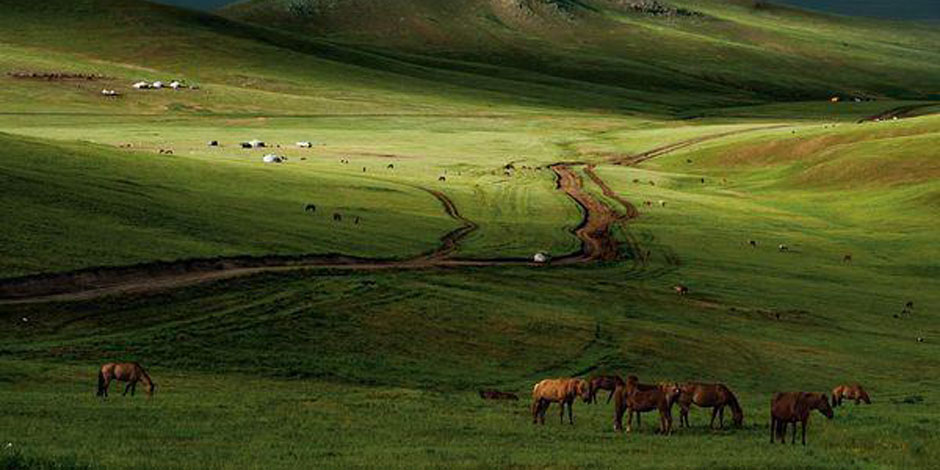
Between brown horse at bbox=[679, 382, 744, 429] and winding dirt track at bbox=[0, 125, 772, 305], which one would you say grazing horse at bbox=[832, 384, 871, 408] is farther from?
winding dirt track at bbox=[0, 125, 772, 305]

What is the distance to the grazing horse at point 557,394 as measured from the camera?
1262 inches

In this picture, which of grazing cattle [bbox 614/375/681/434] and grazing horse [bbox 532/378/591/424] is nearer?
grazing cattle [bbox 614/375/681/434]

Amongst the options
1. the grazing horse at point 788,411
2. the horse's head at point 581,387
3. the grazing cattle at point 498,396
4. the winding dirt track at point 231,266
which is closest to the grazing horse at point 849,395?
the grazing horse at point 788,411

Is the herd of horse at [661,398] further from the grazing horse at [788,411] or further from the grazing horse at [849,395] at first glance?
the grazing horse at [849,395]

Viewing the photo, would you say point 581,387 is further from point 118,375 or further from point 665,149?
point 665,149

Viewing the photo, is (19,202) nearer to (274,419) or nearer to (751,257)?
(274,419)

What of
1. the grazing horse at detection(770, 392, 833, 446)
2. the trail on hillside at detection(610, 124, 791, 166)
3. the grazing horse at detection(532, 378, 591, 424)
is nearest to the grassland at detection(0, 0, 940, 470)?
the grazing horse at detection(532, 378, 591, 424)

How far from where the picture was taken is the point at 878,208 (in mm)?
99750

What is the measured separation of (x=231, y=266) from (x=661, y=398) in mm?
29988

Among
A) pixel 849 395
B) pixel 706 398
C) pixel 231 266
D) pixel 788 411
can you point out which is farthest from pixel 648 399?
pixel 231 266

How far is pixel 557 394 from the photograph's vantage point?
105 feet

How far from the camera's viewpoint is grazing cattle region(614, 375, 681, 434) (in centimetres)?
3066

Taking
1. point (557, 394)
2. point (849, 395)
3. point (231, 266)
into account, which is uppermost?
point (231, 266)

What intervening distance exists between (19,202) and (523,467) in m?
41.5
